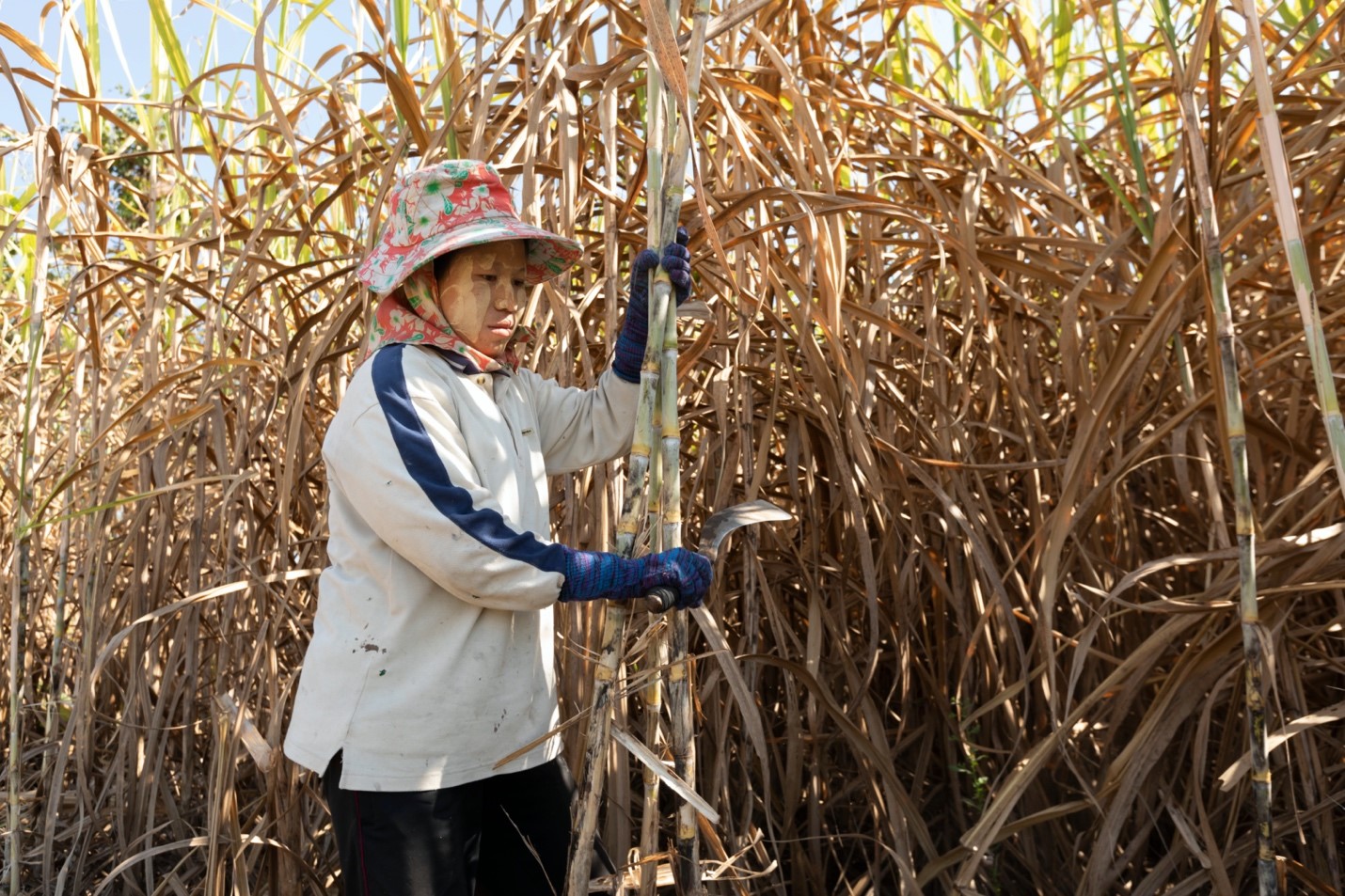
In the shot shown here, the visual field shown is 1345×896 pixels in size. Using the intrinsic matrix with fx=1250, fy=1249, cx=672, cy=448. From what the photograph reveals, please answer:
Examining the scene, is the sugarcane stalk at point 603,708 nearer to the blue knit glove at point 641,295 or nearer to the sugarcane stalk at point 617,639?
the sugarcane stalk at point 617,639

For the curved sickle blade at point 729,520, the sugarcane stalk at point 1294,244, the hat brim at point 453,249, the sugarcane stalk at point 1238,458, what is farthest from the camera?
the hat brim at point 453,249

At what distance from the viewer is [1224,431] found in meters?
1.24

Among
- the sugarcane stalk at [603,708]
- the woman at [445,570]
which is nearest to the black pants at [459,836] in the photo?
the woman at [445,570]

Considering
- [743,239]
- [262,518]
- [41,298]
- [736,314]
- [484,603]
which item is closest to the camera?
[484,603]

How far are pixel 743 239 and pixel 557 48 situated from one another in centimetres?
33

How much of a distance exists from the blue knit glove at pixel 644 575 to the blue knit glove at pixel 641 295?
25 centimetres

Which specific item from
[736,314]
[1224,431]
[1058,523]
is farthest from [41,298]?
[1224,431]

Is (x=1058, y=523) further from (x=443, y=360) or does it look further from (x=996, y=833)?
(x=443, y=360)

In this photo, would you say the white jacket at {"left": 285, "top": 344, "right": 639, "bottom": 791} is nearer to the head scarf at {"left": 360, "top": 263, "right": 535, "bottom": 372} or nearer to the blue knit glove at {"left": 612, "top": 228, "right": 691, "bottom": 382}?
the head scarf at {"left": 360, "top": 263, "right": 535, "bottom": 372}

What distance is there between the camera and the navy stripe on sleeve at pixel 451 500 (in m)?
1.30

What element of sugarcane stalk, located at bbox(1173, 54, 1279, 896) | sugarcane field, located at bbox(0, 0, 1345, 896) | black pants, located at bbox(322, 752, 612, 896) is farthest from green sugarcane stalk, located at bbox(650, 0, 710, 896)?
sugarcane stalk, located at bbox(1173, 54, 1279, 896)

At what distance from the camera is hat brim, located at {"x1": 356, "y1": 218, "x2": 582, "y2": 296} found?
1.38m

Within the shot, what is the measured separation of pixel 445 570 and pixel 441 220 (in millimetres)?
402

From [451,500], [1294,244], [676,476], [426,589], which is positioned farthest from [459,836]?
[1294,244]
